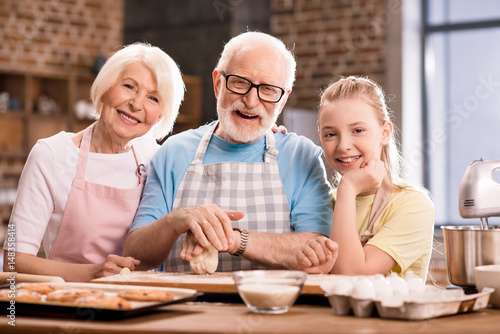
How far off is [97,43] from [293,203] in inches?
209

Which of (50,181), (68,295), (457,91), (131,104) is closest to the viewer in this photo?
(68,295)

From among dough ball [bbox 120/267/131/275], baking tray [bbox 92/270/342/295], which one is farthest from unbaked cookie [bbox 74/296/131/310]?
dough ball [bbox 120/267/131/275]

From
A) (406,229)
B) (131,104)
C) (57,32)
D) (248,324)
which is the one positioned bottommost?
(248,324)

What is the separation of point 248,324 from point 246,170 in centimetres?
106

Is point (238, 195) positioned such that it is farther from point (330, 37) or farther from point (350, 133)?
point (330, 37)

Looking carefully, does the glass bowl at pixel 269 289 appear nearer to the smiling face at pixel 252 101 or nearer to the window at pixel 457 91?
the smiling face at pixel 252 101

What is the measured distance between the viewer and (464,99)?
591 centimetres

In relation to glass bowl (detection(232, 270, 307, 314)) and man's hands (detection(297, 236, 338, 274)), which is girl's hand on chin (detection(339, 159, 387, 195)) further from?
glass bowl (detection(232, 270, 307, 314))

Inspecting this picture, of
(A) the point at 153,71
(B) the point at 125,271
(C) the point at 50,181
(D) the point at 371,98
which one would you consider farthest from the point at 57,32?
(B) the point at 125,271

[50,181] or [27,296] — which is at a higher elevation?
[50,181]

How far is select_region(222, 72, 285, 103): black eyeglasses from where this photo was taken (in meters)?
2.29

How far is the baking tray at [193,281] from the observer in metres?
1.66

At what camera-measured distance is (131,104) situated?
7.84 ft

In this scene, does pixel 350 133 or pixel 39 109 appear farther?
Answer: pixel 39 109
